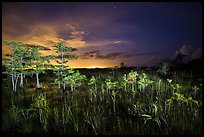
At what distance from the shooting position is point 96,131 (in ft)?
10.9

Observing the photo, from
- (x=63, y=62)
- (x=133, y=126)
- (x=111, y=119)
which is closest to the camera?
(x=133, y=126)

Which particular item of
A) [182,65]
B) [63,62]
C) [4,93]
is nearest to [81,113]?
[63,62]

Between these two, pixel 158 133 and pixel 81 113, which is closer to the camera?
pixel 158 133

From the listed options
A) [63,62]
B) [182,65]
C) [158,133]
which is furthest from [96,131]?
[182,65]

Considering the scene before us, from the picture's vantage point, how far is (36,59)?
22.4ft

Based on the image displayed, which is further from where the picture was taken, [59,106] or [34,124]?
[59,106]

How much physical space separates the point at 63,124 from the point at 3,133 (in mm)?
1293

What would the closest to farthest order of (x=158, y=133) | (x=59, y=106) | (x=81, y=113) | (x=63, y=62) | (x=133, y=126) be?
1. (x=158, y=133)
2. (x=133, y=126)
3. (x=81, y=113)
4. (x=59, y=106)
5. (x=63, y=62)

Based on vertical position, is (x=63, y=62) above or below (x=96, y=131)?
above

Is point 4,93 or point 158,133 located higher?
Answer: point 4,93

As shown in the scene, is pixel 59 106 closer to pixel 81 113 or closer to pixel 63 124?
pixel 81 113

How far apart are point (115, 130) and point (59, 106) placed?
6.69 ft

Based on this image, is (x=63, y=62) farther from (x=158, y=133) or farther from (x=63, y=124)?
(x=158, y=133)

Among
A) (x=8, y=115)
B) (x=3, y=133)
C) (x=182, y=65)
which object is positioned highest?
(x=182, y=65)
